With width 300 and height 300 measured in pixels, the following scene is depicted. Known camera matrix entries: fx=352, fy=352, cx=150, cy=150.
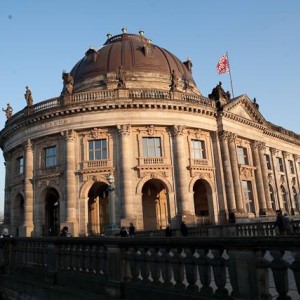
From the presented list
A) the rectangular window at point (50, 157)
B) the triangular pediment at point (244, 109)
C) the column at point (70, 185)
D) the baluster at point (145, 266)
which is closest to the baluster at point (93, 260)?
the baluster at point (145, 266)

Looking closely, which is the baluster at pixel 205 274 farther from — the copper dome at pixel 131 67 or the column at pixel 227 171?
the copper dome at pixel 131 67

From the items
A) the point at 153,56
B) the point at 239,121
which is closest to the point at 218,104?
the point at 239,121

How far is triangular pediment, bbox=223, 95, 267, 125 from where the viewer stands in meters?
35.9

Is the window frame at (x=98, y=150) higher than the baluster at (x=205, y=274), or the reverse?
the window frame at (x=98, y=150)

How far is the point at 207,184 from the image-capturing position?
3272 centimetres

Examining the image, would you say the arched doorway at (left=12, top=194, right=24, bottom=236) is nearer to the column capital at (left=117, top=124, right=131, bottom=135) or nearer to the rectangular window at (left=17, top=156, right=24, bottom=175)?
the rectangular window at (left=17, top=156, right=24, bottom=175)

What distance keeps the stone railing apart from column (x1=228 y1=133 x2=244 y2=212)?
80.5 feet

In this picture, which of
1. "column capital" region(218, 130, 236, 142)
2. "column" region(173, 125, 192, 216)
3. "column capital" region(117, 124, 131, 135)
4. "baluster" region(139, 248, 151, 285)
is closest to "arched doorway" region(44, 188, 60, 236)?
"column capital" region(117, 124, 131, 135)

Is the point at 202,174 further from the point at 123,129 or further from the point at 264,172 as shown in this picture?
the point at 264,172

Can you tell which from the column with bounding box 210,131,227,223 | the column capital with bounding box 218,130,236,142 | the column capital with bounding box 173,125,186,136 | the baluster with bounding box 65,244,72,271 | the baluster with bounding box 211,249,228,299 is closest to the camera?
the baluster with bounding box 211,249,228,299

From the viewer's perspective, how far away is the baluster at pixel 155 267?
21.4 ft

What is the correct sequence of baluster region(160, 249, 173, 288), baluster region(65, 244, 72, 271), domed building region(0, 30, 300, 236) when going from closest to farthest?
baluster region(160, 249, 173, 288) < baluster region(65, 244, 72, 271) < domed building region(0, 30, 300, 236)

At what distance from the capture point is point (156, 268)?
21.6ft

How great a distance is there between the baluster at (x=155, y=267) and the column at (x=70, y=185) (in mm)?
23141
